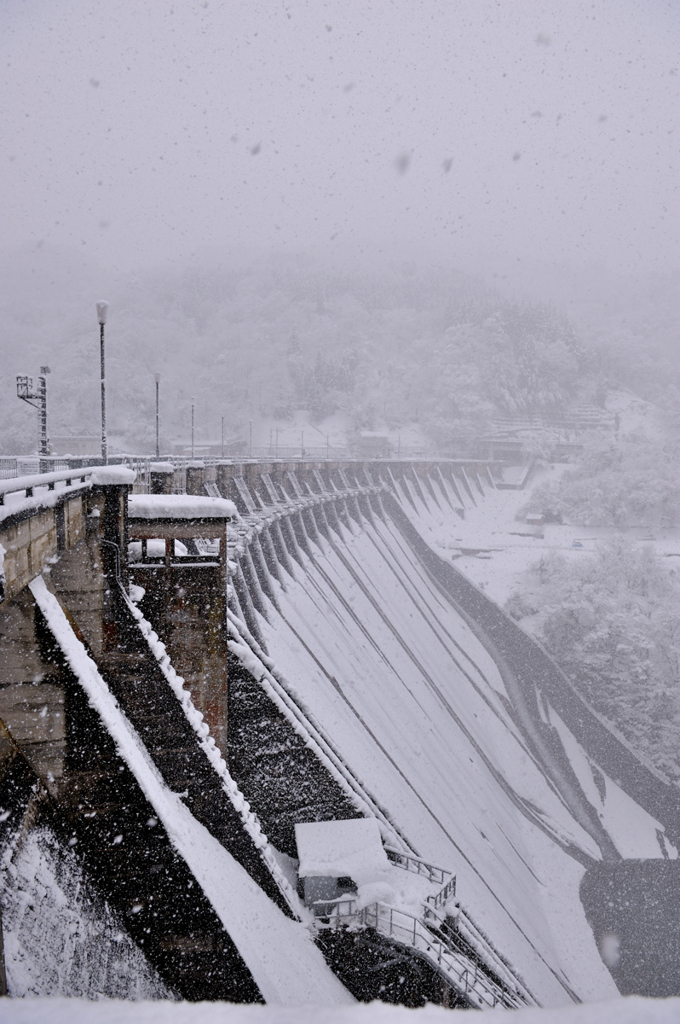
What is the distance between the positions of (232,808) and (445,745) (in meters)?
13.2

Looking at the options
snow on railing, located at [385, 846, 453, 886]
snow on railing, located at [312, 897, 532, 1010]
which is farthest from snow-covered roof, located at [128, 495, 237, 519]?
snow on railing, located at [385, 846, 453, 886]

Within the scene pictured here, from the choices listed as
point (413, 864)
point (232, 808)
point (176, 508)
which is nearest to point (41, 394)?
point (176, 508)

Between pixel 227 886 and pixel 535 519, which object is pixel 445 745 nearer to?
pixel 227 886

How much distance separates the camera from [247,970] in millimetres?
6516

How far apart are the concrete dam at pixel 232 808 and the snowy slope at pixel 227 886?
4cm

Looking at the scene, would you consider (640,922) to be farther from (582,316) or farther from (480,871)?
(582,316)

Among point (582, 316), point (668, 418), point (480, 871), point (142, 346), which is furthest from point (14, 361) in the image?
point (582, 316)

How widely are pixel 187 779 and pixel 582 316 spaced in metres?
162

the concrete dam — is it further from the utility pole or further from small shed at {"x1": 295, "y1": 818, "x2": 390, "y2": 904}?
the utility pole

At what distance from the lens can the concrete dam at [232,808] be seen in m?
5.75

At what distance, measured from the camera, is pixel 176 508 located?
30.0 ft

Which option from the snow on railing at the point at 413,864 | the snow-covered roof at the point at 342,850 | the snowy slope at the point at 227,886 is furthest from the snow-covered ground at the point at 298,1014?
the snow on railing at the point at 413,864

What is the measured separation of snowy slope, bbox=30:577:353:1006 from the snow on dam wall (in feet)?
6.99

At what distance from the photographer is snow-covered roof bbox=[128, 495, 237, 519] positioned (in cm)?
896
